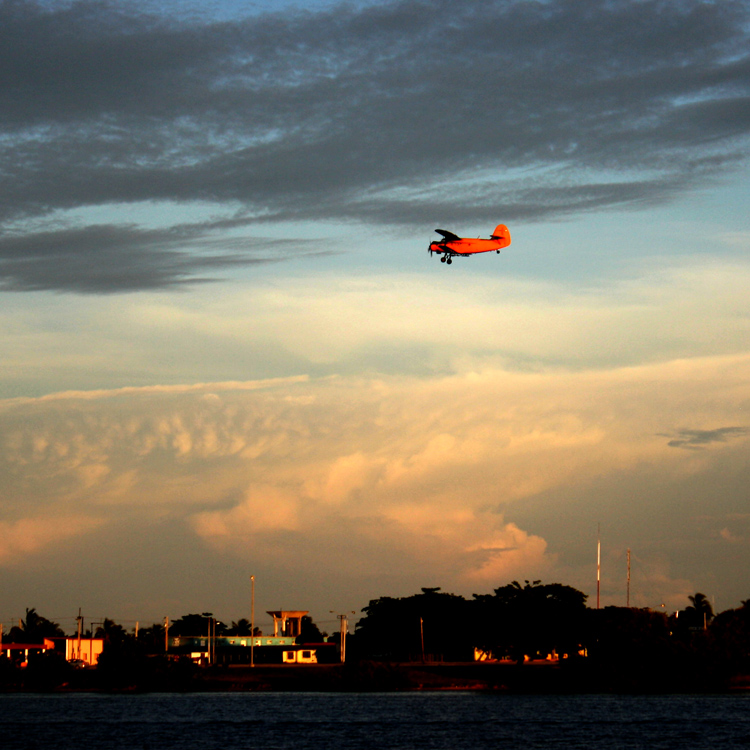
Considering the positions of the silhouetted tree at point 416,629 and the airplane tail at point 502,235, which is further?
the silhouetted tree at point 416,629

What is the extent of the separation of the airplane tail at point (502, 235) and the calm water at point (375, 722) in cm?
4678

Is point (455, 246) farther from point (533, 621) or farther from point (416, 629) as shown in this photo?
point (416, 629)

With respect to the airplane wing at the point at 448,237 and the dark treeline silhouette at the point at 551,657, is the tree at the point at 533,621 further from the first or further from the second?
the airplane wing at the point at 448,237

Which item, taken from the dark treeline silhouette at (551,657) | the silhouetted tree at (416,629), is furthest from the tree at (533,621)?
the silhouetted tree at (416,629)

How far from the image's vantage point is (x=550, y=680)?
152 metres

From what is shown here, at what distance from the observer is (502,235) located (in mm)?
112188

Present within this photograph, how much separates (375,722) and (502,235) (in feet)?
166

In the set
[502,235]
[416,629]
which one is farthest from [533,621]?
[502,235]

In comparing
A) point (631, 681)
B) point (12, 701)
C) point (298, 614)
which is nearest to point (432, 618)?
point (298, 614)

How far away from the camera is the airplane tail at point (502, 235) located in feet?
364

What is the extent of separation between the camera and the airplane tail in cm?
11096

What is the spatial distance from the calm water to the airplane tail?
46782 mm

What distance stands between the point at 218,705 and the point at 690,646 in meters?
63.4

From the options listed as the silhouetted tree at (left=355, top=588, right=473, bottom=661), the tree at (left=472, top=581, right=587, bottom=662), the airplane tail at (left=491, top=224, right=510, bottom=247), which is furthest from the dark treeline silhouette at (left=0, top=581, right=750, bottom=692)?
the airplane tail at (left=491, top=224, right=510, bottom=247)
